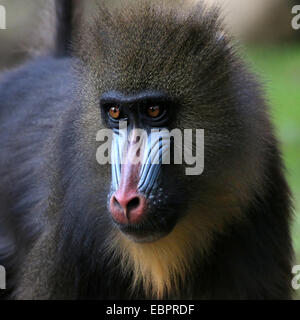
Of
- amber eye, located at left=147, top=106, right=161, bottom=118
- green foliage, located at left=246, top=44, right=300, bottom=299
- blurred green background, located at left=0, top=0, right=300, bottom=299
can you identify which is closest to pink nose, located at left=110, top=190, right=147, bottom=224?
amber eye, located at left=147, top=106, right=161, bottom=118

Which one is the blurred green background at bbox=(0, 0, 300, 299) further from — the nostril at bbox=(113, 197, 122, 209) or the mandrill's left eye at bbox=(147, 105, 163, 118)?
the nostril at bbox=(113, 197, 122, 209)

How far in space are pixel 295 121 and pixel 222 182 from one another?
593cm

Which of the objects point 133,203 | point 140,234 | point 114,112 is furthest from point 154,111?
point 140,234

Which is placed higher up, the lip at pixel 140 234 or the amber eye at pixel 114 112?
the amber eye at pixel 114 112

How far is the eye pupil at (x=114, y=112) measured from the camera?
364 cm

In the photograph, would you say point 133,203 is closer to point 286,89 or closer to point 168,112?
point 168,112

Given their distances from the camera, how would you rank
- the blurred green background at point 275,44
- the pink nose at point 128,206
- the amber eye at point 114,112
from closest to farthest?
the pink nose at point 128,206
the amber eye at point 114,112
the blurred green background at point 275,44

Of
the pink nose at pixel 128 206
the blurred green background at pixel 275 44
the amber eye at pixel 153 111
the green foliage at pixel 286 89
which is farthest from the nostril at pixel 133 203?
the blurred green background at pixel 275 44

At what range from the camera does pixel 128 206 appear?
3.36m

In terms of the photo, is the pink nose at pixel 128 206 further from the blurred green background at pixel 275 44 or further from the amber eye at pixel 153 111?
the blurred green background at pixel 275 44

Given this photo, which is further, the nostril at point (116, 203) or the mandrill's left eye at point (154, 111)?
the mandrill's left eye at point (154, 111)

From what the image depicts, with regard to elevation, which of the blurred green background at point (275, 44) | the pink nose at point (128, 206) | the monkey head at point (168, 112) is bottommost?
the pink nose at point (128, 206)
